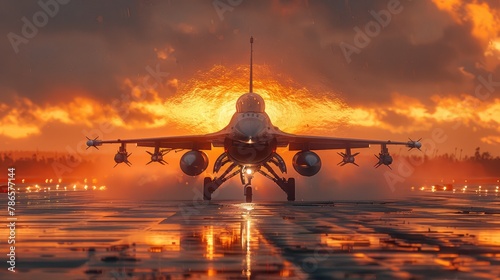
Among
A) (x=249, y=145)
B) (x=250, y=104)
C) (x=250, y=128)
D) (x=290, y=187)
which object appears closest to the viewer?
(x=250, y=128)

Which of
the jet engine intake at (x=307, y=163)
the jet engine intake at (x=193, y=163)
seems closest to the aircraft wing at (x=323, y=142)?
the jet engine intake at (x=307, y=163)

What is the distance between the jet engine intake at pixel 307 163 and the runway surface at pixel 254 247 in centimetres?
2010

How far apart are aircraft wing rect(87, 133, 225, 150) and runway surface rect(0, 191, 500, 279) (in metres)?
21.6

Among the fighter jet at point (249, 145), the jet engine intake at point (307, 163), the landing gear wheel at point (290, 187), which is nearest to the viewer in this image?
the fighter jet at point (249, 145)

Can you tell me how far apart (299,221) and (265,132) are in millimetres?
19303

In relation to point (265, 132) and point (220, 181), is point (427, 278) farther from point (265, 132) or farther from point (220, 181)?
point (220, 181)

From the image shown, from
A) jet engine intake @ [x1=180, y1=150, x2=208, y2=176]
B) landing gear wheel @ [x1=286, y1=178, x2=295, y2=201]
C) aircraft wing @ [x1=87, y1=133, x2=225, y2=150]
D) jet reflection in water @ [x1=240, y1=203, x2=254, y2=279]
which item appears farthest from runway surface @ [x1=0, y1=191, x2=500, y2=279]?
landing gear wheel @ [x1=286, y1=178, x2=295, y2=201]

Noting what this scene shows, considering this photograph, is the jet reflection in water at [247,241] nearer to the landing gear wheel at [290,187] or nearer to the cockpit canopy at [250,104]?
the cockpit canopy at [250,104]

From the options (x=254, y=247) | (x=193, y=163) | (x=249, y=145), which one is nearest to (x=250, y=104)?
(x=249, y=145)

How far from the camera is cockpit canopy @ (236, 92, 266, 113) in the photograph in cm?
5472

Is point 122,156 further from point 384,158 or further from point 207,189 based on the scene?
point 384,158

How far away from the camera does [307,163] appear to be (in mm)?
55938

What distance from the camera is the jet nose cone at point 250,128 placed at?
5128 centimetres

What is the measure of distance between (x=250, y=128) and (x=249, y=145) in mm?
2629
